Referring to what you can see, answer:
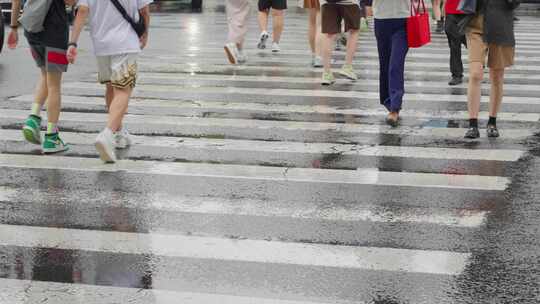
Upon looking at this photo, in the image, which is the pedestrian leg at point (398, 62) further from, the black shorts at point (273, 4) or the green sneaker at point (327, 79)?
the black shorts at point (273, 4)

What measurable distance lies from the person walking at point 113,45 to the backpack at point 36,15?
14.1 inches

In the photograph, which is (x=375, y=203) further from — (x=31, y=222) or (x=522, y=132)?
(x=522, y=132)

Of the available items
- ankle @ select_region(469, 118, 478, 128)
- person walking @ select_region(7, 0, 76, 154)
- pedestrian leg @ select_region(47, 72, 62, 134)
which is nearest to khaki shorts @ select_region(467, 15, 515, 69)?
ankle @ select_region(469, 118, 478, 128)

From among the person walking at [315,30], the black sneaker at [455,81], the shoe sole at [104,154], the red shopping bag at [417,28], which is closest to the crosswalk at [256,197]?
the shoe sole at [104,154]

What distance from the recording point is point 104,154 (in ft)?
25.8

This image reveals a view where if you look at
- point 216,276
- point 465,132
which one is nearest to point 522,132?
point 465,132

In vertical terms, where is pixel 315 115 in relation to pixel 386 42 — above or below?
below

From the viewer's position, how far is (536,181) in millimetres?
7312

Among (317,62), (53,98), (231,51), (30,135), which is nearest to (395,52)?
(53,98)

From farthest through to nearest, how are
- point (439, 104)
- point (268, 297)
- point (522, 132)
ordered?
point (439, 104) → point (522, 132) → point (268, 297)

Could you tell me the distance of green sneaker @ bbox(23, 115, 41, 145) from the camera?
8.52m

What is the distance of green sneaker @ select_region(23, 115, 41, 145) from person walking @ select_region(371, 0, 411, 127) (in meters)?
3.53

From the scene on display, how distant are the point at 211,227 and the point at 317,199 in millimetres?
1026

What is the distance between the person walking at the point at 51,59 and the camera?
8250 millimetres
